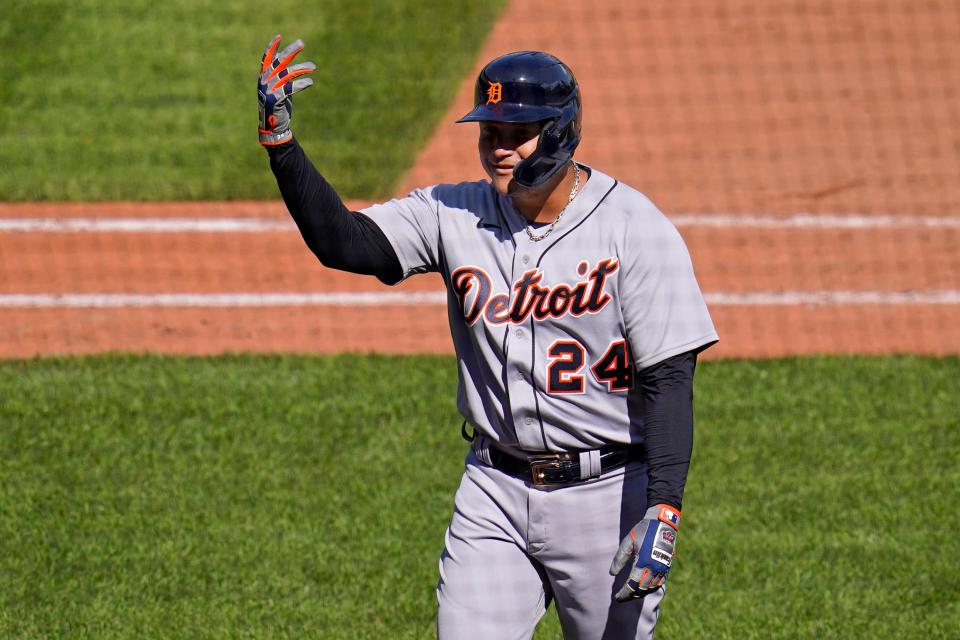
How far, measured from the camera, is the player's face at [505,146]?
3.74 metres

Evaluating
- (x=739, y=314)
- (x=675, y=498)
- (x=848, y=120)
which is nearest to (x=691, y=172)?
(x=848, y=120)

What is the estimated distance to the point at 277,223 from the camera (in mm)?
10234

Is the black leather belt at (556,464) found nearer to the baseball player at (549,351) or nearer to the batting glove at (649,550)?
the baseball player at (549,351)

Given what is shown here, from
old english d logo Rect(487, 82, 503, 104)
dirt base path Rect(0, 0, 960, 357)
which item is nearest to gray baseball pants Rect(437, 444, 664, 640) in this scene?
old english d logo Rect(487, 82, 503, 104)

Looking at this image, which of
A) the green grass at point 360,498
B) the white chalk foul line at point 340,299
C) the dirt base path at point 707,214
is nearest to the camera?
the green grass at point 360,498

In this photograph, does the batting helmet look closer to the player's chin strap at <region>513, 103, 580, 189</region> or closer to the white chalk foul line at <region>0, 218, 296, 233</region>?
the player's chin strap at <region>513, 103, 580, 189</region>

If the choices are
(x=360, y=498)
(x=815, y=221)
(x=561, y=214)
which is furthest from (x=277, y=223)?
(x=561, y=214)

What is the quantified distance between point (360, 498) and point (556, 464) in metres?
2.94

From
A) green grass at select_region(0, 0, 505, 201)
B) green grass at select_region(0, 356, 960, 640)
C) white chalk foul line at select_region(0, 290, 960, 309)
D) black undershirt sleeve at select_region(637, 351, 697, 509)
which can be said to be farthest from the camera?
green grass at select_region(0, 0, 505, 201)

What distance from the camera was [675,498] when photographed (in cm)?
366

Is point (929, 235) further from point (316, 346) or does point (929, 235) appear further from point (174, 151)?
point (174, 151)

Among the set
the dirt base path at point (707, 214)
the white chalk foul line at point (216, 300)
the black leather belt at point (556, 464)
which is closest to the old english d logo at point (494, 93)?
the black leather belt at point (556, 464)

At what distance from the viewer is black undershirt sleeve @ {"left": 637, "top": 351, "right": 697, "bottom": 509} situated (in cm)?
366

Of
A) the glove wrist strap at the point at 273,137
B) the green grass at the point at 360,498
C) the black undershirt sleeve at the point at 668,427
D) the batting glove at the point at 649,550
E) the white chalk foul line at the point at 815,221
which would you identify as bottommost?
the green grass at the point at 360,498
